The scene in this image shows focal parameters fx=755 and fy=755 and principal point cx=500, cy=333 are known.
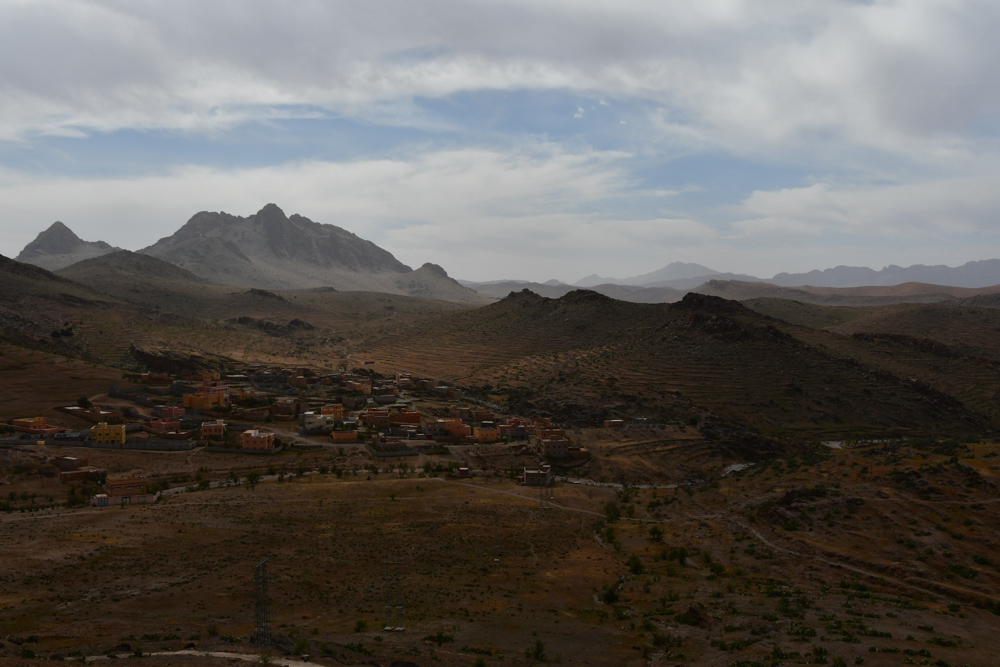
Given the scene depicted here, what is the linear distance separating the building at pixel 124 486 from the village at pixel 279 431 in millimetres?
54

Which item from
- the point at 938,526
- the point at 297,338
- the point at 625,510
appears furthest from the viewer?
the point at 297,338

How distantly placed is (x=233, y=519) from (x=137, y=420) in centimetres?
2557

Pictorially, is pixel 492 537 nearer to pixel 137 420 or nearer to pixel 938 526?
pixel 938 526

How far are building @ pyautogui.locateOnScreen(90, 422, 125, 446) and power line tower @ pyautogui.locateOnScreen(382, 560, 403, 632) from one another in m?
30.3

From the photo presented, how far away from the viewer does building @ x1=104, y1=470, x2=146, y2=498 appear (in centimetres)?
4275

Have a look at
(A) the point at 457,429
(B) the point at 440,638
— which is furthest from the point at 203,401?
(B) the point at 440,638

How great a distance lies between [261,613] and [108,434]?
3516 centimetres

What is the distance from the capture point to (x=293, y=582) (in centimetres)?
3089

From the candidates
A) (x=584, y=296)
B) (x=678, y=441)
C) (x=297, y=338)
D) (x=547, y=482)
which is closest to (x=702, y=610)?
(x=547, y=482)

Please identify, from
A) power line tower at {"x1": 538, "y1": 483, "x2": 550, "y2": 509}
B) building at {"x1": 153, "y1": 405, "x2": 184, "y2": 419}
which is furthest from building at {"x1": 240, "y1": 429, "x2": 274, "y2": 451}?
power line tower at {"x1": 538, "y1": 483, "x2": 550, "y2": 509}

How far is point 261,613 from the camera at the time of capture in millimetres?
25078

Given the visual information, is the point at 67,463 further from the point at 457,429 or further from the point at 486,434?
the point at 486,434

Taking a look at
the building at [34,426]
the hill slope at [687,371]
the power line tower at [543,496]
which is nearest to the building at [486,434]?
the power line tower at [543,496]

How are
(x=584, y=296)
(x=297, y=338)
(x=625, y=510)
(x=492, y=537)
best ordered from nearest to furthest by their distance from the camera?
(x=492, y=537)
(x=625, y=510)
(x=584, y=296)
(x=297, y=338)
